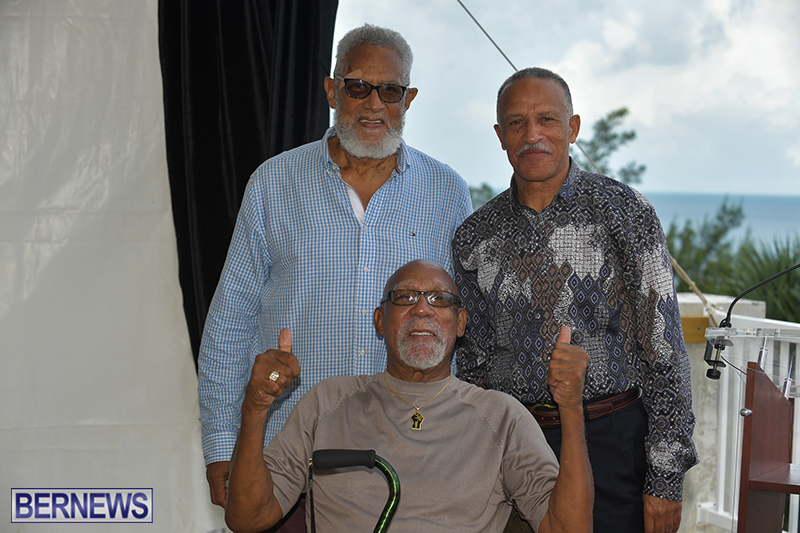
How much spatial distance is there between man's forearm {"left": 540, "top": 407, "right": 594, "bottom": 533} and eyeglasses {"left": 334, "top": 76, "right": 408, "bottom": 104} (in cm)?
117

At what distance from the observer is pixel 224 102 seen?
2783mm

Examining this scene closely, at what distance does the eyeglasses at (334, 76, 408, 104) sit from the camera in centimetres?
214

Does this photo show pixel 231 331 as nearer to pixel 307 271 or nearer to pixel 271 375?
pixel 307 271

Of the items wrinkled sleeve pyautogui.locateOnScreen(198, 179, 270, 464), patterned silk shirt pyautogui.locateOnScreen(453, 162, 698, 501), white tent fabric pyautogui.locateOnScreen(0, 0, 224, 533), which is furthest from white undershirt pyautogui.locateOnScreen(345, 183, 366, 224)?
white tent fabric pyautogui.locateOnScreen(0, 0, 224, 533)

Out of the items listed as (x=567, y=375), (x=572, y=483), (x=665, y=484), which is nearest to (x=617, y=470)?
(x=665, y=484)

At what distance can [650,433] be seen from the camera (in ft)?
6.14

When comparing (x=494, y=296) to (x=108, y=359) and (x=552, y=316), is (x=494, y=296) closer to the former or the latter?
(x=552, y=316)

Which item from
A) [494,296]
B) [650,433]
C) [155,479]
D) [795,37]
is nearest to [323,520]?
[494,296]

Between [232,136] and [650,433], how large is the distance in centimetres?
203

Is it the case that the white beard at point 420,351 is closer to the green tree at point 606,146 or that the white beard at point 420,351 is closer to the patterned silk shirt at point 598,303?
the patterned silk shirt at point 598,303

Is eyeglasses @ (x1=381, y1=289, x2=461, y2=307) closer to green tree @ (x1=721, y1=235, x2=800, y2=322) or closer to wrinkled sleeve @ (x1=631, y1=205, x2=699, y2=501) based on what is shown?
wrinkled sleeve @ (x1=631, y1=205, x2=699, y2=501)

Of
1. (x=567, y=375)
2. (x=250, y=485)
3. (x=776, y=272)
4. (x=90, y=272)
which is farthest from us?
(x=776, y=272)

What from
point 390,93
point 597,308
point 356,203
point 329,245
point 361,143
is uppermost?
point 390,93

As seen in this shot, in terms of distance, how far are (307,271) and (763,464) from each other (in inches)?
60.4
